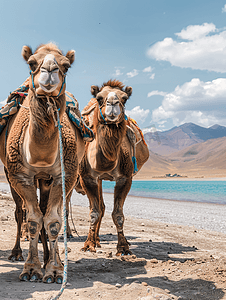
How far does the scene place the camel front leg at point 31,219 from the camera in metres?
4.54

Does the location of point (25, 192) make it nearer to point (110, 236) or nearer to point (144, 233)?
point (110, 236)

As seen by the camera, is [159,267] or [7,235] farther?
[7,235]

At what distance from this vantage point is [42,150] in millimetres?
4211

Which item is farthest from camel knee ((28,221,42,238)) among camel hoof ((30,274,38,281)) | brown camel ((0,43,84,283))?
camel hoof ((30,274,38,281))

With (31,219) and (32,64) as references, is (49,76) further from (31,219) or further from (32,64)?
(31,219)

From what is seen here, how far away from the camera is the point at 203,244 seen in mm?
8375

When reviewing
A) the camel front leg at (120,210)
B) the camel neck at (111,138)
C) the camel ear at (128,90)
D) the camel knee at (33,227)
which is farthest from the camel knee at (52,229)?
the camel ear at (128,90)

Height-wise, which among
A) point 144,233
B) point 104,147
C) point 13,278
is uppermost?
point 104,147

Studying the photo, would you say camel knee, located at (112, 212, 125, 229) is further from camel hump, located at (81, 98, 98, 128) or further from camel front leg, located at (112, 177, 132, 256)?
camel hump, located at (81, 98, 98, 128)

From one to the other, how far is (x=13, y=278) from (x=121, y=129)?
320 cm

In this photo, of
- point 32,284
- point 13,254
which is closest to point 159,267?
point 32,284

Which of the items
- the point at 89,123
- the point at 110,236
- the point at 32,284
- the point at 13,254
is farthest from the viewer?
the point at 110,236

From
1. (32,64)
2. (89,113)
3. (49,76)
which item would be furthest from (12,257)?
(49,76)

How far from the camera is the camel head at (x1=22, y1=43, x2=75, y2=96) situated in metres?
3.63
